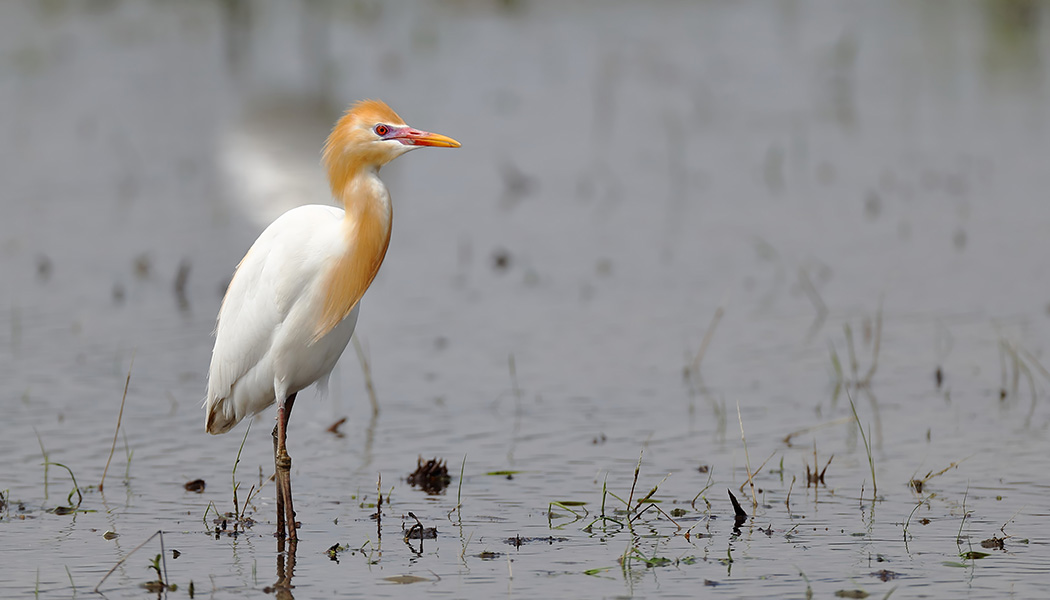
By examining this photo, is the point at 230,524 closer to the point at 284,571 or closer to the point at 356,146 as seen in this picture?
the point at 284,571

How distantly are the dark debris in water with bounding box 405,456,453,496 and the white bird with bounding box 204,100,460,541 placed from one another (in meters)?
0.67

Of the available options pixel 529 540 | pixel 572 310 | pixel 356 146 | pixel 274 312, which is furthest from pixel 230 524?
pixel 572 310

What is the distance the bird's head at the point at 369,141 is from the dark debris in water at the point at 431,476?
4.27 ft

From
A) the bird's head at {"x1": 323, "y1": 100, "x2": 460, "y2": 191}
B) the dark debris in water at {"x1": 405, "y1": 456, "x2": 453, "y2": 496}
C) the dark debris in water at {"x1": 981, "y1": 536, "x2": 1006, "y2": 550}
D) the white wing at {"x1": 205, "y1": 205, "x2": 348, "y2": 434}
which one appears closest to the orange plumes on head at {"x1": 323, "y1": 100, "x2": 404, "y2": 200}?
the bird's head at {"x1": 323, "y1": 100, "x2": 460, "y2": 191}

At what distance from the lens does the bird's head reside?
5.68 m

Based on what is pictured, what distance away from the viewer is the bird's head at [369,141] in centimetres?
568

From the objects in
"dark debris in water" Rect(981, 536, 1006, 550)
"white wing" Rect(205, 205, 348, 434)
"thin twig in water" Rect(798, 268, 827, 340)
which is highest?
"thin twig in water" Rect(798, 268, 827, 340)

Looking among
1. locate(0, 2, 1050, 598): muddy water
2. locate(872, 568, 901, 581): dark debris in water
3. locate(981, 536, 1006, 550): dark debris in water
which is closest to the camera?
locate(872, 568, 901, 581): dark debris in water

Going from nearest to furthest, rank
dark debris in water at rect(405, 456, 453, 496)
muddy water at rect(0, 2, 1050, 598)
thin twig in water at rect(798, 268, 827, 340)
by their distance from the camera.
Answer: muddy water at rect(0, 2, 1050, 598)
dark debris in water at rect(405, 456, 453, 496)
thin twig in water at rect(798, 268, 827, 340)

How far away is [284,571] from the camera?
17.5 ft

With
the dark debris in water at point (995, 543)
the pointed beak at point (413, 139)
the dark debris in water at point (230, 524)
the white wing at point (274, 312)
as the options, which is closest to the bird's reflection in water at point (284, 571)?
the dark debris in water at point (230, 524)

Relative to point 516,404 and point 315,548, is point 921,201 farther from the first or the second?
point 315,548

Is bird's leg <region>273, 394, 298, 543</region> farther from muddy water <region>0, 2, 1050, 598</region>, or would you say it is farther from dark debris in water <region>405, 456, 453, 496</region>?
dark debris in water <region>405, 456, 453, 496</region>

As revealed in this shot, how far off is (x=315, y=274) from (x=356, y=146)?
1.61 feet
